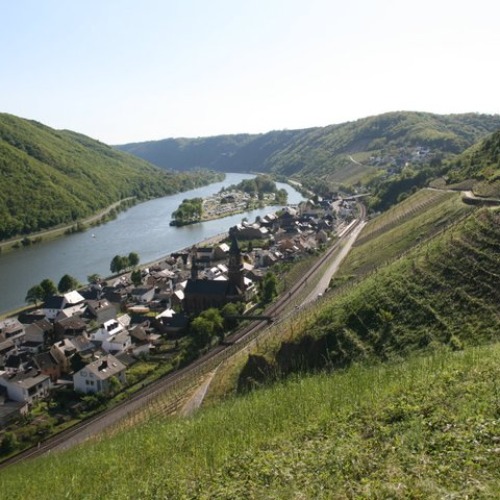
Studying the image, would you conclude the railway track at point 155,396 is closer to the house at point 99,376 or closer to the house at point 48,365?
the house at point 99,376

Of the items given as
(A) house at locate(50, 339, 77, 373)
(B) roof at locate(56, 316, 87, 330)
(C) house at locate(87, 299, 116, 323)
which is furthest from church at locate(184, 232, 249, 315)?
(A) house at locate(50, 339, 77, 373)

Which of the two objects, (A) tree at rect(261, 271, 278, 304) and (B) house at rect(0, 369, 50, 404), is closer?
(B) house at rect(0, 369, 50, 404)

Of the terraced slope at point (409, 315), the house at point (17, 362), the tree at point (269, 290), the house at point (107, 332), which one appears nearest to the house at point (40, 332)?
the house at point (17, 362)

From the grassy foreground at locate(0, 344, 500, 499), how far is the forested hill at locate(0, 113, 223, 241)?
69975 millimetres

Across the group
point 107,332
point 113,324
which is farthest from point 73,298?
point 107,332

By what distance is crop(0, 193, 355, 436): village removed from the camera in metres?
24.4

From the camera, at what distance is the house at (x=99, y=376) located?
943 inches

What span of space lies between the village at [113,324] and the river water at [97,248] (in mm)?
7208

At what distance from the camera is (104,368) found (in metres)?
24.7

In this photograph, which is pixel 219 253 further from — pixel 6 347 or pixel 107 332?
pixel 6 347

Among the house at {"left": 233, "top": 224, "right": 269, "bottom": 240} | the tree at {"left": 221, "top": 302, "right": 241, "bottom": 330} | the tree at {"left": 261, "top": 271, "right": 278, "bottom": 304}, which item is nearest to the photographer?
the tree at {"left": 221, "top": 302, "right": 241, "bottom": 330}

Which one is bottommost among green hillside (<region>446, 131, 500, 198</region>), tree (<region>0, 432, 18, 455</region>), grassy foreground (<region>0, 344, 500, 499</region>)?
tree (<region>0, 432, 18, 455</region>)

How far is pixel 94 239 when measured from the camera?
2803 inches

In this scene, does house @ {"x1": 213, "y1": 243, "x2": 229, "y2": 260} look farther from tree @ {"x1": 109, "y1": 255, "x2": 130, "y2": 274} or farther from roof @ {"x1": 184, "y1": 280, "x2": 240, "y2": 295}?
roof @ {"x1": 184, "y1": 280, "x2": 240, "y2": 295}
